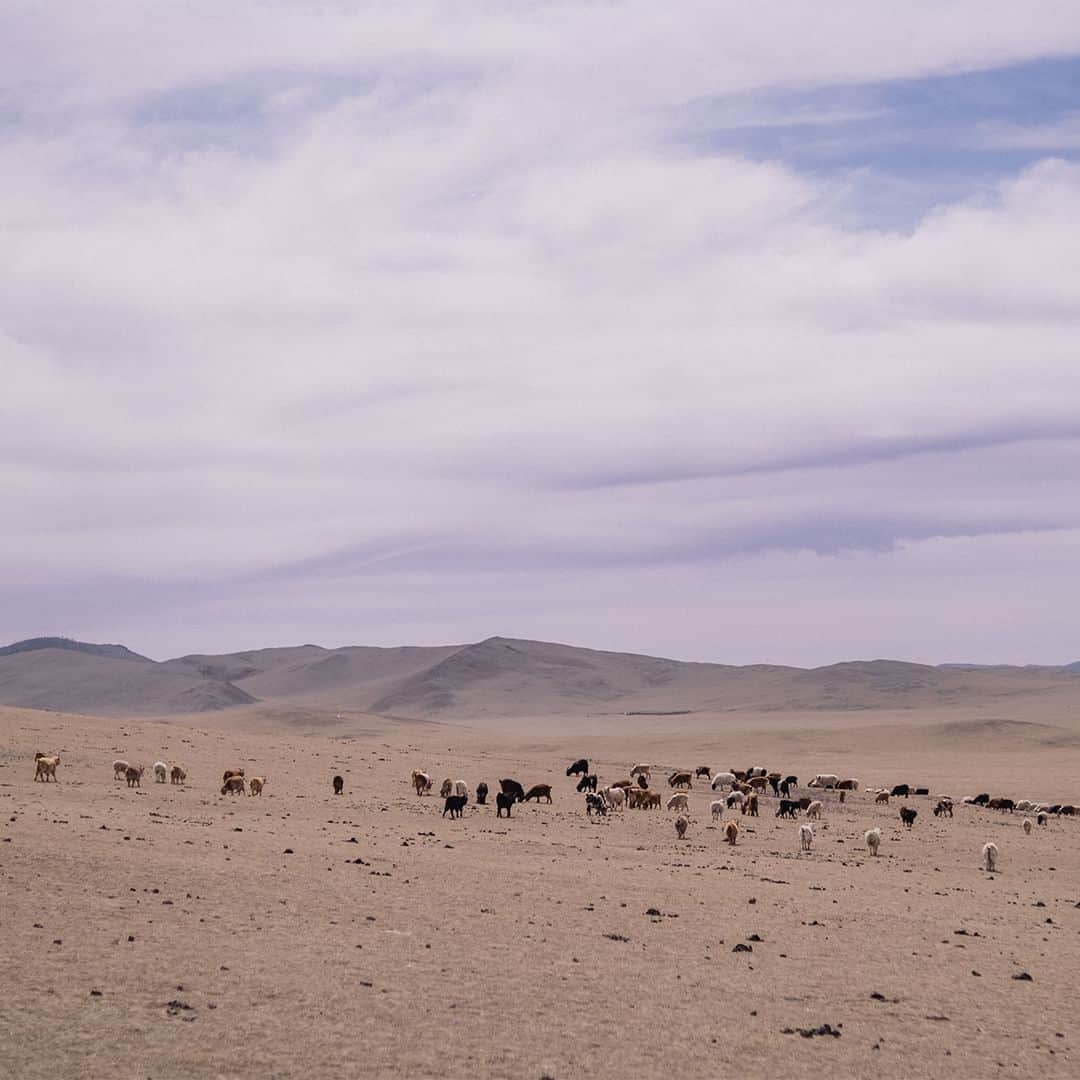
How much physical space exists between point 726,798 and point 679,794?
134 inches

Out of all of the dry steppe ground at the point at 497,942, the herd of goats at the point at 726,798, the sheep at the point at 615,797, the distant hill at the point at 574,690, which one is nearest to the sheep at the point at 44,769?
the dry steppe ground at the point at 497,942

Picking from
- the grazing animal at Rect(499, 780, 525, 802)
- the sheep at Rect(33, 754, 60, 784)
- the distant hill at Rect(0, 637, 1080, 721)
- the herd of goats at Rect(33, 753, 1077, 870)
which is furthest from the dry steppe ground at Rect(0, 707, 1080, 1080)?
the distant hill at Rect(0, 637, 1080, 721)

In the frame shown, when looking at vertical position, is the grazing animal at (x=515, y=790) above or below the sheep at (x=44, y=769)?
below

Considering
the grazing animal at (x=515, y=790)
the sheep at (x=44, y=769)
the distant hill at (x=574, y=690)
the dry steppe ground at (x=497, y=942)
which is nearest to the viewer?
the dry steppe ground at (x=497, y=942)

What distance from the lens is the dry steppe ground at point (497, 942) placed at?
41.8 ft

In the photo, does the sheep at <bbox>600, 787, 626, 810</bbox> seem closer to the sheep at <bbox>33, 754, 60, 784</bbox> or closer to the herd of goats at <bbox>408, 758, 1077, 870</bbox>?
the herd of goats at <bbox>408, 758, 1077, 870</bbox>

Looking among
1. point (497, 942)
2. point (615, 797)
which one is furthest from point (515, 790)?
point (497, 942)

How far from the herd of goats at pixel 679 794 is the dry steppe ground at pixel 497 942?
2.20 feet

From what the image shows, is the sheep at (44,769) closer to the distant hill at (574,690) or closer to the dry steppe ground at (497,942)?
the dry steppe ground at (497,942)

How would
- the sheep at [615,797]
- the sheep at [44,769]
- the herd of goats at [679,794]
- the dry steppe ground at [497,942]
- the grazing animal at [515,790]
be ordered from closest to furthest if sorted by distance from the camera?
the dry steppe ground at [497,942]
the sheep at [44,769]
the herd of goats at [679,794]
the sheep at [615,797]
the grazing animal at [515,790]

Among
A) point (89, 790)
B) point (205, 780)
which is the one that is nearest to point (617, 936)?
point (89, 790)

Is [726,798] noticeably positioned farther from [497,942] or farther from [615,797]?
[497,942]

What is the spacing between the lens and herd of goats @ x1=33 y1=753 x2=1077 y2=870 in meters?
32.4

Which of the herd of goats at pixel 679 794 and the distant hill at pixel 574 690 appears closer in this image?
the herd of goats at pixel 679 794
